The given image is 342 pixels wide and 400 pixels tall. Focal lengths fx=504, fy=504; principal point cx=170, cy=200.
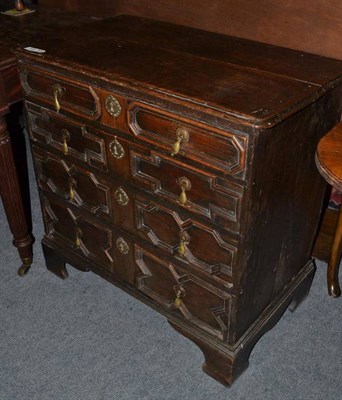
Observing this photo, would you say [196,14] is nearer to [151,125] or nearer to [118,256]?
[151,125]

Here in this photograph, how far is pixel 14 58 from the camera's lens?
1.82 metres

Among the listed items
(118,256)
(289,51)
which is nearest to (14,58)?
(118,256)

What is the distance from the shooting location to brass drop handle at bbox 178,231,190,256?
61.5 inches

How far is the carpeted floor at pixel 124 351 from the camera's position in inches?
70.1

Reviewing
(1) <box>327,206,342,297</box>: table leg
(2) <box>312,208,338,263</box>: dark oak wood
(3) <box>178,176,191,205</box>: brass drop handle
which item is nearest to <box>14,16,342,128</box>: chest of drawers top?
(3) <box>178,176,191,205</box>: brass drop handle

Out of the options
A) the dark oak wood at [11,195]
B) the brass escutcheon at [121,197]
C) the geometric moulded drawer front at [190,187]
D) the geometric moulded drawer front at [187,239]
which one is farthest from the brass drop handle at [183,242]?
the dark oak wood at [11,195]

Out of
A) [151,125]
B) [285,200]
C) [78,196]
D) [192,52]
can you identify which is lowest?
[78,196]

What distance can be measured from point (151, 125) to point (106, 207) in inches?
18.1

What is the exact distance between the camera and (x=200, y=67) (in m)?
1.49

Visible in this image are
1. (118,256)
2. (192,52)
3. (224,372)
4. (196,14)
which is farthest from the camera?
(196,14)

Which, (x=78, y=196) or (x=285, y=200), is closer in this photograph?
(x=285, y=200)

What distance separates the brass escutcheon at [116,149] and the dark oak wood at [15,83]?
50 centimetres

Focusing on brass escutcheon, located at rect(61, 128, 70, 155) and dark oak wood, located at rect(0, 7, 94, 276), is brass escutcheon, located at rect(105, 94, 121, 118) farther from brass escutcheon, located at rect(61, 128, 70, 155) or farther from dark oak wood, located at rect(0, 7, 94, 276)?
dark oak wood, located at rect(0, 7, 94, 276)

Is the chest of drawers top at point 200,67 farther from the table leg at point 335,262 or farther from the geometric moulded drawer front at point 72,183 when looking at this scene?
the table leg at point 335,262
